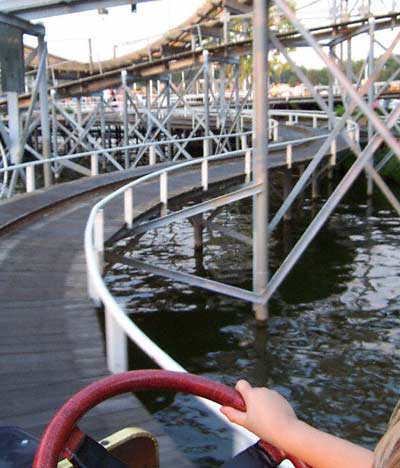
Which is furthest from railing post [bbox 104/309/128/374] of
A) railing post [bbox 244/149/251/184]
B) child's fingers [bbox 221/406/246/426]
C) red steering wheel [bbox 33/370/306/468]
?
railing post [bbox 244/149/251/184]

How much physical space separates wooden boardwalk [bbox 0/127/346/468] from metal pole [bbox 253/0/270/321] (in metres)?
2.45

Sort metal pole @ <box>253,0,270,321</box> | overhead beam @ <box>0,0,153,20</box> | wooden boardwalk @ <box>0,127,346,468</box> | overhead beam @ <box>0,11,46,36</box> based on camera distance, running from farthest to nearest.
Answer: overhead beam @ <box>0,0,153,20</box> → overhead beam @ <box>0,11,46,36</box> → metal pole @ <box>253,0,270,321</box> → wooden boardwalk @ <box>0,127,346,468</box>

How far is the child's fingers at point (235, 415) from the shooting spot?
1.86 meters

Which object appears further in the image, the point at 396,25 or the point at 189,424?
the point at 396,25

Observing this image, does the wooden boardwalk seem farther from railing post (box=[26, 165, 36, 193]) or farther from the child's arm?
railing post (box=[26, 165, 36, 193])

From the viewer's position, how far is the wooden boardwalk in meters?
3.98

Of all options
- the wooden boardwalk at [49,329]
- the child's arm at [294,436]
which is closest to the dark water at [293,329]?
the wooden boardwalk at [49,329]

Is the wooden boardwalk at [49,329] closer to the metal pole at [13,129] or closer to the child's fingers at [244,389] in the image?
the child's fingers at [244,389]

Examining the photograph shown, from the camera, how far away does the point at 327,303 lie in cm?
1234

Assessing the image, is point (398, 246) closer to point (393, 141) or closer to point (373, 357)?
point (373, 357)

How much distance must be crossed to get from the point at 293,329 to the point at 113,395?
9192 millimetres

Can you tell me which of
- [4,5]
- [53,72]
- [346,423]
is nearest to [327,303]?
[346,423]

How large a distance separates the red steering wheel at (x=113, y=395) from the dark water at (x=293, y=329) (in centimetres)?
513

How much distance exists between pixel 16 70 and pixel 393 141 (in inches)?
380
